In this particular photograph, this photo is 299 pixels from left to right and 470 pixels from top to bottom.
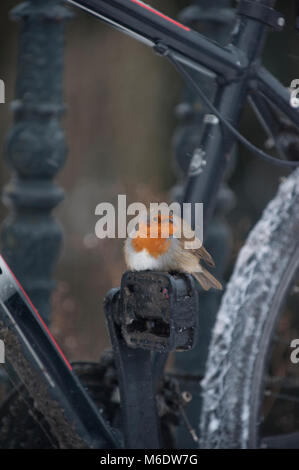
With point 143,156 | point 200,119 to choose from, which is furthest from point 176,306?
point 143,156

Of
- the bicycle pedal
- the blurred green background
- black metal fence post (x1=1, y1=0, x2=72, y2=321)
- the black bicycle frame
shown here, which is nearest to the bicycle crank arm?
the bicycle pedal

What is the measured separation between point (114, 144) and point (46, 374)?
4.64 feet

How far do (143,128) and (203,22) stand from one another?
2.19 ft

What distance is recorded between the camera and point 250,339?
3.44 feet

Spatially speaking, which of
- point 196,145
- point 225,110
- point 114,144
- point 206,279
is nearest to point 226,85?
point 225,110

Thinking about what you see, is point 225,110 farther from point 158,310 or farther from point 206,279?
point 158,310

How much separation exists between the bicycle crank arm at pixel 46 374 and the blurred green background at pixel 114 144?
1048mm

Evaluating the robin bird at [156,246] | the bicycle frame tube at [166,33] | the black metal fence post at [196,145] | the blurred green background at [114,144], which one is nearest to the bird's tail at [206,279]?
the robin bird at [156,246]

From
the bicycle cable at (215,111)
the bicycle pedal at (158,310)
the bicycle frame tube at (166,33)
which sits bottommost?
the bicycle pedal at (158,310)

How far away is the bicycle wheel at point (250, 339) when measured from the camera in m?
1.05

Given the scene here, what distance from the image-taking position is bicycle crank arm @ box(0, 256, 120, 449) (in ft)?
3.15

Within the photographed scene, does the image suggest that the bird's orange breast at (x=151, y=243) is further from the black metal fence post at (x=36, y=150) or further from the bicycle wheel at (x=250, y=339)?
the black metal fence post at (x=36, y=150)

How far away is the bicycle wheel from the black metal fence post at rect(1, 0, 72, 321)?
1.73 feet

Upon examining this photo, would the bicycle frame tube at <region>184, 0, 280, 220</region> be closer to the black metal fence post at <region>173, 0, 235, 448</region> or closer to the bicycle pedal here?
the bicycle pedal
